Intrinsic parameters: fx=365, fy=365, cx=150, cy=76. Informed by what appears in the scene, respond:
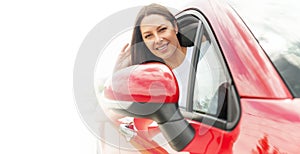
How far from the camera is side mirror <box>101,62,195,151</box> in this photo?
1150 millimetres

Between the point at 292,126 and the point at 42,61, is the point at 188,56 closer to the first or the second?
the point at 292,126

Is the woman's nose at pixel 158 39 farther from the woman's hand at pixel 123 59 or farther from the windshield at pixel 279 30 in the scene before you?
the windshield at pixel 279 30

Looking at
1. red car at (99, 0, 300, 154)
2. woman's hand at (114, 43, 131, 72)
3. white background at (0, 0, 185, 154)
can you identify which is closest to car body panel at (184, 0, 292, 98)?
red car at (99, 0, 300, 154)

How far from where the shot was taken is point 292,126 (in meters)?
1.13

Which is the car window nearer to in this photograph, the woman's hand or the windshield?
the windshield

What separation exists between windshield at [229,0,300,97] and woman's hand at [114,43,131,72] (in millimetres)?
602

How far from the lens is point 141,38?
1894 millimetres

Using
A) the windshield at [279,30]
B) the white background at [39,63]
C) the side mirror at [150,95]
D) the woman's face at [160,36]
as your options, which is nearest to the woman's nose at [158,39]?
the woman's face at [160,36]

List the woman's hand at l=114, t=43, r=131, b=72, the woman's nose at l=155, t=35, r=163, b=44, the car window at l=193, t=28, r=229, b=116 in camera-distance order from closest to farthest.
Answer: the car window at l=193, t=28, r=229, b=116
the woman's nose at l=155, t=35, r=163, b=44
the woman's hand at l=114, t=43, r=131, b=72

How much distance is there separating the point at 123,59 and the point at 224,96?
2.43ft

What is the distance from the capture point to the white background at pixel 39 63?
19.2 ft

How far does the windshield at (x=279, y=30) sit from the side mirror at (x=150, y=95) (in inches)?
17.0

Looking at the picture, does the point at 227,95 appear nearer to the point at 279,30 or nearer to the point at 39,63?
the point at 279,30

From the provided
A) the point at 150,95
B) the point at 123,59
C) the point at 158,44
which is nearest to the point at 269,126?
the point at 150,95
